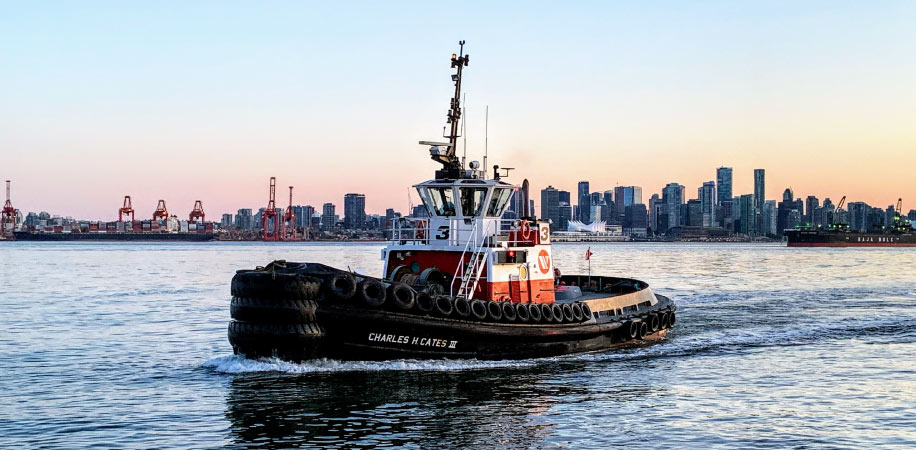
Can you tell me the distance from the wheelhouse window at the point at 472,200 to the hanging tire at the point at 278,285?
16.9ft

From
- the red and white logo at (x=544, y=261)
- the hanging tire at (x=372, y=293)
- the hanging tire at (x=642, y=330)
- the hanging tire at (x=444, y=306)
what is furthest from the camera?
the hanging tire at (x=642, y=330)

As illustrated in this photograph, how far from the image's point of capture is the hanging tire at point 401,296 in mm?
17266

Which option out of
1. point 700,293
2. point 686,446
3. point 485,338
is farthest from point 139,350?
point 700,293

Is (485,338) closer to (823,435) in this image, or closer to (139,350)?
(823,435)

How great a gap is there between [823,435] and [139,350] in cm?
1717

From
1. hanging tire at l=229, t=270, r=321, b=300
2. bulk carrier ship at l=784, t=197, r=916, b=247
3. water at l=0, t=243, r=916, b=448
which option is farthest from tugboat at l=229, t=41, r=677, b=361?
bulk carrier ship at l=784, t=197, r=916, b=247

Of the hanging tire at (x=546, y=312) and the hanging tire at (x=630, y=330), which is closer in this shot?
the hanging tire at (x=546, y=312)

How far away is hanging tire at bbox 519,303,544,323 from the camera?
764 inches

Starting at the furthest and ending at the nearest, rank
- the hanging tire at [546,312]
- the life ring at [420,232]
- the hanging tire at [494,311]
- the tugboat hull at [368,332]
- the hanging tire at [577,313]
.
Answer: the life ring at [420,232], the hanging tire at [577,313], the hanging tire at [546,312], the hanging tire at [494,311], the tugboat hull at [368,332]

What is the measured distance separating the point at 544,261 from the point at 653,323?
4.43 metres

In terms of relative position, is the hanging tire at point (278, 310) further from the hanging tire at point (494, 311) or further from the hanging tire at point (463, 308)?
the hanging tire at point (494, 311)

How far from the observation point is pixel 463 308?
18109 mm

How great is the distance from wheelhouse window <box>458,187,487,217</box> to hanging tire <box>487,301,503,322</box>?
119 inches

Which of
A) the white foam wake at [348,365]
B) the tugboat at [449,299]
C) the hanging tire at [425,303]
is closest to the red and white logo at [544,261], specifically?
the tugboat at [449,299]
